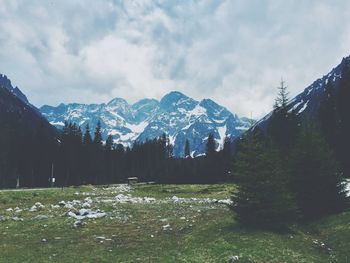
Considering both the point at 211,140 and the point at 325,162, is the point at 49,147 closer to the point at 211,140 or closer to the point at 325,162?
the point at 211,140

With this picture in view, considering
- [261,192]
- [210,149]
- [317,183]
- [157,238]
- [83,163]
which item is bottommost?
[157,238]

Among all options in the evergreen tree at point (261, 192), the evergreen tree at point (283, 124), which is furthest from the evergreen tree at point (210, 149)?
the evergreen tree at point (261, 192)

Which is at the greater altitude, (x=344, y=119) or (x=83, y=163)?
(x=344, y=119)

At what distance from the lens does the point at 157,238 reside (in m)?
26.9

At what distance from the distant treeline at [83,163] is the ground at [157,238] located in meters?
77.7

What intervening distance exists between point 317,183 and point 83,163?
101608 millimetres

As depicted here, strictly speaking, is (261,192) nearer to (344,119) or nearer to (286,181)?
(286,181)

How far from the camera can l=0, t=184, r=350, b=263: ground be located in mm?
22094

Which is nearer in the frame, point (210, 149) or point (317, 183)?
point (317, 183)

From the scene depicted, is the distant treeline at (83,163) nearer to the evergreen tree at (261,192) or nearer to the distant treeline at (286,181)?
the distant treeline at (286,181)

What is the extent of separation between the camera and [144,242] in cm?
2580

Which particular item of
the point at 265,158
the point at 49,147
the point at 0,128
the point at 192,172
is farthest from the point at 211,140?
the point at 265,158

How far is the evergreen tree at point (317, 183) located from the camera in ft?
111

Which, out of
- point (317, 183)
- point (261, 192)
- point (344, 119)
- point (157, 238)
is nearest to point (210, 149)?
point (344, 119)
